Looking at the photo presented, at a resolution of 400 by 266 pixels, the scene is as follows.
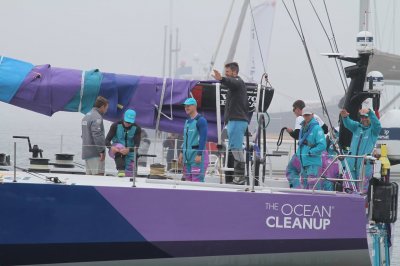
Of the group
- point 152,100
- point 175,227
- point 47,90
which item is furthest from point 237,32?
point 175,227

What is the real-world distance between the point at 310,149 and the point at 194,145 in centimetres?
124

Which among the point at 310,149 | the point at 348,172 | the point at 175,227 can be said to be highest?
the point at 310,149

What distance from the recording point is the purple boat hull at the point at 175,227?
27.7 feet

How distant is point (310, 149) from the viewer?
10109 mm

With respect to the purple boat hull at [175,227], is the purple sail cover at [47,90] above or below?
above

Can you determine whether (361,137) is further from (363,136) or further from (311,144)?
(311,144)

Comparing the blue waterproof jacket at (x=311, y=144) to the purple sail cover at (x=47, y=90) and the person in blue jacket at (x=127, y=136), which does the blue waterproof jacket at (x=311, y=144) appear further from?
the purple sail cover at (x=47, y=90)

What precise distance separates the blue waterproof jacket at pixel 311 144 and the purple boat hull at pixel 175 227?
689 mm

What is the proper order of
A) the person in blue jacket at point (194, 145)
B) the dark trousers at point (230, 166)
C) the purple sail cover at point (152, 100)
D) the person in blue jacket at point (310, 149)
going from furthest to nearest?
1. the purple sail cover at point (152, 100)
2. the person in blue jacket at point (310, 149)
3. the dark trousers at point (230, 166)
4. the person in blue jacket at point (194, 145)

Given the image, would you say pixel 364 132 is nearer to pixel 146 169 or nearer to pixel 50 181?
pixel 146 169

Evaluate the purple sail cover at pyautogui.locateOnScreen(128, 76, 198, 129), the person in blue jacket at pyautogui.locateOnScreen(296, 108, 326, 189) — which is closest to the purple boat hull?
the person in blue jacket at pyautogui.locateOnScreen(296, 108, 326, 189)

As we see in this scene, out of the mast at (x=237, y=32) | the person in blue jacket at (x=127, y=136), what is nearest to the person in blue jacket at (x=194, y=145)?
the person in blue jacket at (x=127, y=136)

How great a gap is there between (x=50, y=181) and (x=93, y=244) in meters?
0.70

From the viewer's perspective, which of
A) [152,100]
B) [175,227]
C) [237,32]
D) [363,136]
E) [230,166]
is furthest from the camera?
[237,32]
